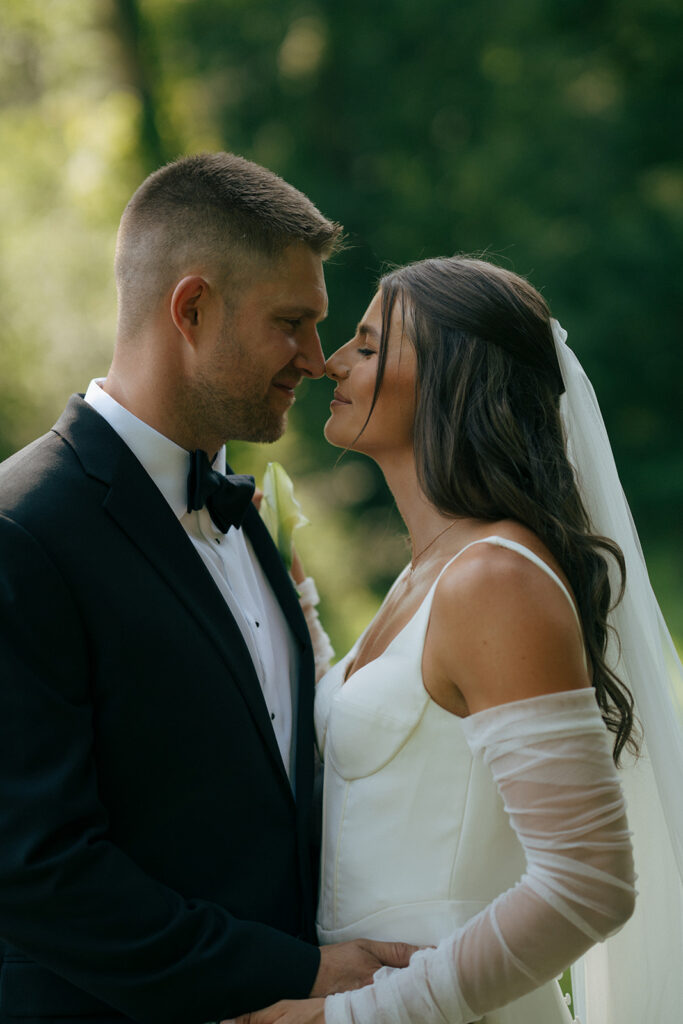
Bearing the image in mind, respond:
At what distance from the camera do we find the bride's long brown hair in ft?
6.61

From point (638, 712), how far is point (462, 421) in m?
0.77

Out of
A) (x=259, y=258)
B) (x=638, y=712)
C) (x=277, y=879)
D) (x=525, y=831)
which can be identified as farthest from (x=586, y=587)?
(x=259, y=258)

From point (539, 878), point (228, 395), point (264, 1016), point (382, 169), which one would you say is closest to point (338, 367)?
point (228, 395)

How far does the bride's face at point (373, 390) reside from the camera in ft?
7.15

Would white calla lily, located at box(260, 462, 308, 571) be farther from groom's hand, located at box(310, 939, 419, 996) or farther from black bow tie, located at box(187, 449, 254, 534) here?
groom's hand, located at box(310, 939, 419, 996)

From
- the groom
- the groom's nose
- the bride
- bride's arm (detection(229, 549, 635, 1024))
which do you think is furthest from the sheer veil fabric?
the groom

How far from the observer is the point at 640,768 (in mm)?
2350

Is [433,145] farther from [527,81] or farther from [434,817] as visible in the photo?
[434,817]

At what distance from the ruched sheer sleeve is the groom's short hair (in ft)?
3.77

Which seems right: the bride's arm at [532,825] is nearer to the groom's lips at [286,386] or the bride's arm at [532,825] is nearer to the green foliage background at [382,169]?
the groom's lips at [286,386]

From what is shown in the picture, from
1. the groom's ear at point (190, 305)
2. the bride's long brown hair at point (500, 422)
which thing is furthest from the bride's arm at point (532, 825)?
the groom's ear at point (190, 305)

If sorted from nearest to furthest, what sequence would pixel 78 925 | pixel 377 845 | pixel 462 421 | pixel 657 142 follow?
pixel 78 925, pixel 377 845, pixel 462 421, pixel 657 142

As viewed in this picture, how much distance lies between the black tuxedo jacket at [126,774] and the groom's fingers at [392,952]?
0.42 feet

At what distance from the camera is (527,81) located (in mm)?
9695
